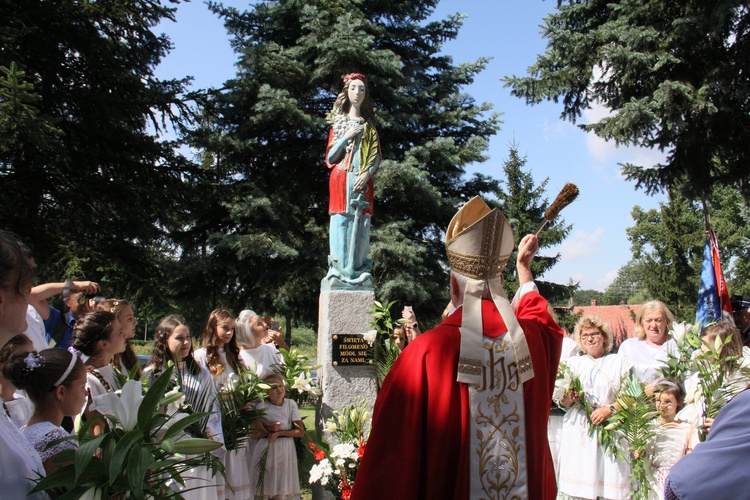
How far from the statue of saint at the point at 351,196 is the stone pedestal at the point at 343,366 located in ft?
0.58

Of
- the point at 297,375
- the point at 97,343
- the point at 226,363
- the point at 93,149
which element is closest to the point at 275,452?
the point at 297,375

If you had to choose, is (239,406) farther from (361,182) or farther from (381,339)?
(361,182)

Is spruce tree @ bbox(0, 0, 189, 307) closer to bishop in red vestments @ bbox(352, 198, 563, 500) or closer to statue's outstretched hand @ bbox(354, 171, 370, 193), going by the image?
statue's outstretched hand @ bbox(354, 171, 370, 193)

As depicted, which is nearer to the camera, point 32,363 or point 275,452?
point 32,363

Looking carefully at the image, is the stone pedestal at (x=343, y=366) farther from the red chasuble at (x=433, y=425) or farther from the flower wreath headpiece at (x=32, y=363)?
the flower wreath headpiece at (x=32, y=363)

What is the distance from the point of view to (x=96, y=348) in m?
3.96

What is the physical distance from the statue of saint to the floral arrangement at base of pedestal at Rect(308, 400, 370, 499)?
6.35 ft

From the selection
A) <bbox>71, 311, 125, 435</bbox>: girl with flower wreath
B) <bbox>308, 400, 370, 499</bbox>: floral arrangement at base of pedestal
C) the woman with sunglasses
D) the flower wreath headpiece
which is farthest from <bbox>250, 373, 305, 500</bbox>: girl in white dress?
the flower wreath headpiece

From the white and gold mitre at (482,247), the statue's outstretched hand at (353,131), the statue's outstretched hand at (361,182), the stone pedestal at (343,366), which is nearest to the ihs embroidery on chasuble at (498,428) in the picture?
the white and gold mitre at (482,247)

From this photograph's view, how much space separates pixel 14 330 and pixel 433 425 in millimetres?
1576

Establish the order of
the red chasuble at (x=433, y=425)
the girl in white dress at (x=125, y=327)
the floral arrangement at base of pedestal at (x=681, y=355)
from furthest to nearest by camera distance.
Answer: the floral arrangement at base of pedestal at (x=681, y=355) < the girl in white dress at (x=125, y=327) < the red chasuble at (x=433, y=425)

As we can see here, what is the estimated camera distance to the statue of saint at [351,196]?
7070mm

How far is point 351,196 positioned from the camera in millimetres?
7242

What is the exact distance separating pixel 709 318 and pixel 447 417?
6981 mm
